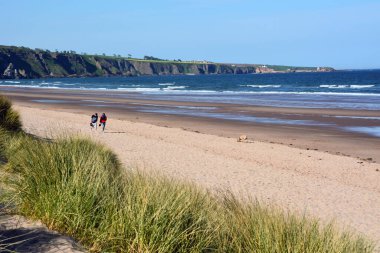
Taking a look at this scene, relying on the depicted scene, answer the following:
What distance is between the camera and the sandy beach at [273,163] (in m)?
9.64

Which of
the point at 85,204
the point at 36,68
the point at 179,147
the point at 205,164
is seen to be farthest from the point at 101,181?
the point at 36,68

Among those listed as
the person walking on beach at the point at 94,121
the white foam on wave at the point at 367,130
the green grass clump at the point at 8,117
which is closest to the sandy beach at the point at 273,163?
the person walking on beach at the point at 94,121

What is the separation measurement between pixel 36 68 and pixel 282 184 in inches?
7073

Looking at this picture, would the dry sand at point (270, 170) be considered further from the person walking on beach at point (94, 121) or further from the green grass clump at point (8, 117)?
the green grass clump at point (8, 117)

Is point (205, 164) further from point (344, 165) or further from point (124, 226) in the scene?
point (124, 226)

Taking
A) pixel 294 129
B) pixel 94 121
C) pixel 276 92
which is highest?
pixel 94 121

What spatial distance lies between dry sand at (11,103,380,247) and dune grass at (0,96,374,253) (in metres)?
1.61

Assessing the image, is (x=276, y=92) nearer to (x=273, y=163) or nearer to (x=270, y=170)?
(x=273, y=163)

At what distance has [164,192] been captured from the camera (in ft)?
15.6

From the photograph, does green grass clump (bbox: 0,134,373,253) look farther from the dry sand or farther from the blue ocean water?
the blue ocean water

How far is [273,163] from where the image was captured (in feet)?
47.3

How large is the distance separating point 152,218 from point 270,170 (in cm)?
930

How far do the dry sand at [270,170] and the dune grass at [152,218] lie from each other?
1611mm

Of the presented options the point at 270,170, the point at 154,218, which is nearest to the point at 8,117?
the point at 270,170
